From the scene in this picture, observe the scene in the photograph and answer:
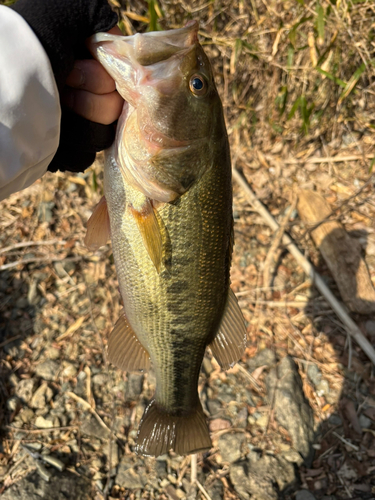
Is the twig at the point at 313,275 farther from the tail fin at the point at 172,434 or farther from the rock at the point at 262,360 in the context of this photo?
the tail fin at the point at 172,434

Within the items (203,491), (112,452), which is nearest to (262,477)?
(203,491)

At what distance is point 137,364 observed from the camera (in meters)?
2.15

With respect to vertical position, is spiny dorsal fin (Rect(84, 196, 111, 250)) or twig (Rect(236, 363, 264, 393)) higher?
spiny dorsal fin (Rect(84, 196, 111, 250))

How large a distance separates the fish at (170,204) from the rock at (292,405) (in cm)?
141

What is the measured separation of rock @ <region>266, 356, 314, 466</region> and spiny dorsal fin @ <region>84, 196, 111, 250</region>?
7.01ft

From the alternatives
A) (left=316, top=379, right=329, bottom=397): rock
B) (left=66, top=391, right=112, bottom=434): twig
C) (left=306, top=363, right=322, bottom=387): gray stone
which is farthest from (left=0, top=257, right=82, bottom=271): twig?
(left=316, top=379, right=329, bottom=397): rock

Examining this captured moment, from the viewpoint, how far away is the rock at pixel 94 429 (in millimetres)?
3072

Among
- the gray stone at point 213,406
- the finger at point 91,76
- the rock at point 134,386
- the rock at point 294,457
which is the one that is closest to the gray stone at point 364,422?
the rock at point 294,457

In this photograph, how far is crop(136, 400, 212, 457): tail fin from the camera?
215 centimetres

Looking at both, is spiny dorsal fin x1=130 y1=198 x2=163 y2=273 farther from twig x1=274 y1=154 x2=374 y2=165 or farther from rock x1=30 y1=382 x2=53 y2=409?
twig x1=274 y1=154 x2=374 y2=165

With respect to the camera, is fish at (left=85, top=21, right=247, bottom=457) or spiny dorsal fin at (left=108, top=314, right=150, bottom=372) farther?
spiny dorsal fin at (left=108, top=314, right=150, bottom=372)

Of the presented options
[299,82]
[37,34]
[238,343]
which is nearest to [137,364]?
[238,343]

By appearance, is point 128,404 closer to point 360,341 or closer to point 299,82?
point 360,341

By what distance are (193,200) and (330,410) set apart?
97.4 inches
